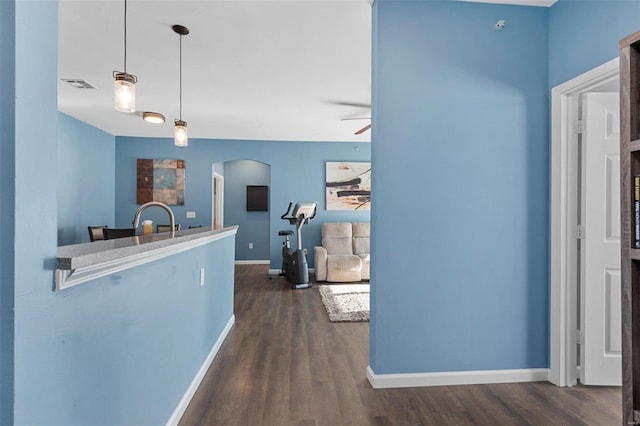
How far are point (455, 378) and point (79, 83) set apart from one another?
469cm

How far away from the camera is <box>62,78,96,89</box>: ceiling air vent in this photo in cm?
396

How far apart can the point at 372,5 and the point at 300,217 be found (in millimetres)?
3747

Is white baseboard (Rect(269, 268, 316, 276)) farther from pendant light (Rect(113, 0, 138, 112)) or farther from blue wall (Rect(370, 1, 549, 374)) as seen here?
pendant light (Rect(113, 0, 138, 112))

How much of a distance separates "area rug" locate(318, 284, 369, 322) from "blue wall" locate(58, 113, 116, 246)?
13.1 ft

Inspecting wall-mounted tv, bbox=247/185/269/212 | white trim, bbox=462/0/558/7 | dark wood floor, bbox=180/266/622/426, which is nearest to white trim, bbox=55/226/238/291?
dark wood floor, bbox=180/266/622/426

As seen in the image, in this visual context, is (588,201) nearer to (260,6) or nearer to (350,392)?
(350,392)

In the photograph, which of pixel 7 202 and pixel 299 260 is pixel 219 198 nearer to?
pixel 299 260

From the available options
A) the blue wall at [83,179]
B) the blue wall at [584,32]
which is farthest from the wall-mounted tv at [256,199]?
the blue wall at [584,32]

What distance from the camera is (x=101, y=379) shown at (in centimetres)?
124

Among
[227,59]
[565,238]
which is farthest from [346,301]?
[227,59]

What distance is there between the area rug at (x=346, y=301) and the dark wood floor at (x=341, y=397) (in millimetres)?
822

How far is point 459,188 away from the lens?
2490mm

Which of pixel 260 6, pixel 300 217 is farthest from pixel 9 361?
pixel 300 217

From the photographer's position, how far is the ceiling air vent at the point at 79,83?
3.96 meters
